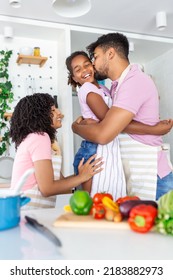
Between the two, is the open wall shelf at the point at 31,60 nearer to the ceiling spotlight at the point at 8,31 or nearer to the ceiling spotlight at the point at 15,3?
the ceiling spotlight at the point at 8,31

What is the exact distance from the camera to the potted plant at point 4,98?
2.90 meters

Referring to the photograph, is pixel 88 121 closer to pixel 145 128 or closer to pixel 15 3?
pixel 145 128

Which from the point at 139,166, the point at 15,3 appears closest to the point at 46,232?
the point at 139,166

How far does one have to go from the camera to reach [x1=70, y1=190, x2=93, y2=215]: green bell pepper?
79cm

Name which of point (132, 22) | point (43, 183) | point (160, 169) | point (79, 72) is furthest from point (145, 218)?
point (132, 22)

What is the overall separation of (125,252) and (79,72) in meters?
1.14

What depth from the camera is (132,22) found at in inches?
115

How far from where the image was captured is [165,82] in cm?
351

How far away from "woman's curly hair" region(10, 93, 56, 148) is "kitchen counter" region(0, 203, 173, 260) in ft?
1.85

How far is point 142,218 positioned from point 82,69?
3.44 ft

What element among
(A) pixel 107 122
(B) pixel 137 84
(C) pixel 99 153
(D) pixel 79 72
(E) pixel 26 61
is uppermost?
(E) pixel 26 61

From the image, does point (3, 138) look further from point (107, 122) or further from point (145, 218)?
point (145, 218)

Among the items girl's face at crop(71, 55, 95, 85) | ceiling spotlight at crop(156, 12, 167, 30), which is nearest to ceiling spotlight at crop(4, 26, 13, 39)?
ceiling spotlight at crop(156, 12, 167, 30)

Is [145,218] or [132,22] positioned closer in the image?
[145,218]
